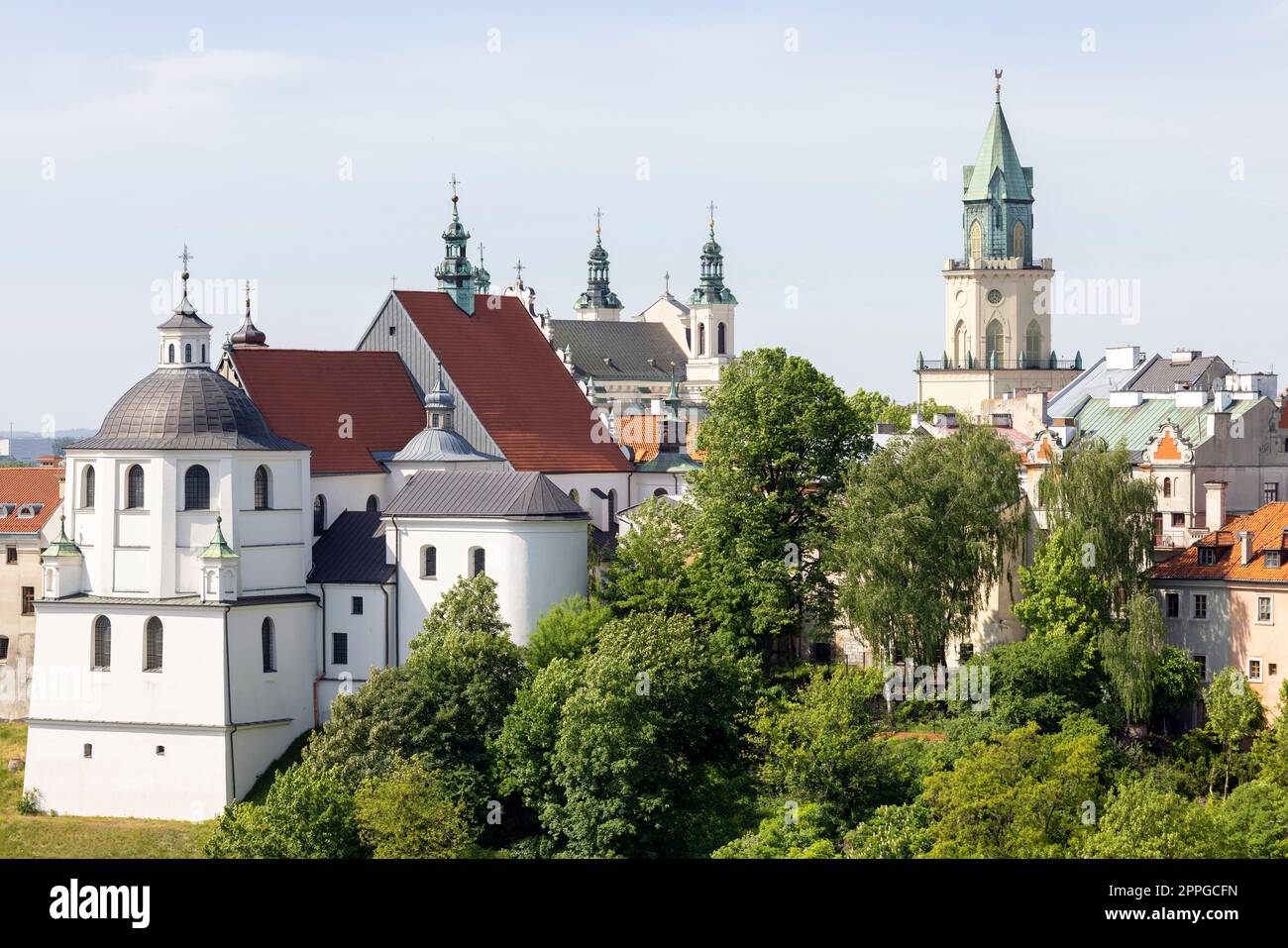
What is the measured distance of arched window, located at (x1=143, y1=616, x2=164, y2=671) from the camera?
63094 millimetres

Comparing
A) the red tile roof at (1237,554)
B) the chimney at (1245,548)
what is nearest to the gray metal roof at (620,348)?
the red tile roof at (1237,554)

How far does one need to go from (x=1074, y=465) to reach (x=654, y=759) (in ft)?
48.3

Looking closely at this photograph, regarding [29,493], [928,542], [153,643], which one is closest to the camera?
[928,542]

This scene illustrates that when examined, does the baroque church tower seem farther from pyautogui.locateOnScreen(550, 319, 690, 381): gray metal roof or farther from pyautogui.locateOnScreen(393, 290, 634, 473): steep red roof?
pyautogui.locateOnScreen(393, 290, 634, 473): steep red roof

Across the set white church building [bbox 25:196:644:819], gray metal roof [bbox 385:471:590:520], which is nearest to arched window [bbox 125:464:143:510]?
white church building [bbox 25:196:644:819]

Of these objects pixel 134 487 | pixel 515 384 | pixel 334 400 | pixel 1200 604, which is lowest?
pixel 1200 604

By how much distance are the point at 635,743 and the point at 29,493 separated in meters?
36.2

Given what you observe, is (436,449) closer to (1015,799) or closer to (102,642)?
(102,642)

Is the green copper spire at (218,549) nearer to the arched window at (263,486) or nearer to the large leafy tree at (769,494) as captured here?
the arched window at (263,486)

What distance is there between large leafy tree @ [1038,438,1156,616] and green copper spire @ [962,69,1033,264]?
7186 cm

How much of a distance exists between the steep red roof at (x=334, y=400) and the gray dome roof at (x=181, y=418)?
5271 mm

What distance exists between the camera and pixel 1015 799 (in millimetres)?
48625

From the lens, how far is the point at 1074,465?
58750 mm

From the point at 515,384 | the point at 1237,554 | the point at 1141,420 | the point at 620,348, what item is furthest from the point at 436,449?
the point at 620,348
